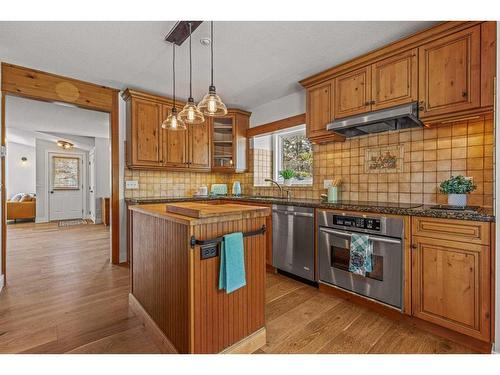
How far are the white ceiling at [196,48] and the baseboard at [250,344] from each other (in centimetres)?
234

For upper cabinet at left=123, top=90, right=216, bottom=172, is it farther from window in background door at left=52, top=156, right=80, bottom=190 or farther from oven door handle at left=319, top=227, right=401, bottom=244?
window in background door at left=52, top=156, right=80, bottom=190

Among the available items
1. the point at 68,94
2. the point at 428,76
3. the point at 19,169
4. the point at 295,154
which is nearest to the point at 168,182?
the point at 68,94

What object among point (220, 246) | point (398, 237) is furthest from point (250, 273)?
point (398, 237)

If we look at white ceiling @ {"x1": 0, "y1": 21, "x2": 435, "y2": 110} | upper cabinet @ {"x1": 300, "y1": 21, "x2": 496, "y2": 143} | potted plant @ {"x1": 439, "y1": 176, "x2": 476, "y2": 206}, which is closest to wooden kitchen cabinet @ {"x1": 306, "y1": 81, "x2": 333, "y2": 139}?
upper cabinet @ {"x1": 300, "y1": 21, "x2": 496, "y2": 143}

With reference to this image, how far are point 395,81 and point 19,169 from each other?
10914mm

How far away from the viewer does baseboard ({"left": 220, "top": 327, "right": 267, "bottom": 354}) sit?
152 centimetres

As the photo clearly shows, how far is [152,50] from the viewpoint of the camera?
2.47 m

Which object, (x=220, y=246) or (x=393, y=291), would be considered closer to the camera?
(x=220, y=246)

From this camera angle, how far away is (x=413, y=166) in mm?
2498

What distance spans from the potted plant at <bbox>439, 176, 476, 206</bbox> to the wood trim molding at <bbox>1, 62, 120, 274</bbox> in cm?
377

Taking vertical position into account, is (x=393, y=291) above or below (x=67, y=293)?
above

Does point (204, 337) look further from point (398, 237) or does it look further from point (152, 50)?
point (152, 50)

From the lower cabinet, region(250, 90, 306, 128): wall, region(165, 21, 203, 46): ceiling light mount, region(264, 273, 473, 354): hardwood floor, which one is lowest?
region(264, 273, 473, 354): hardwood floor
